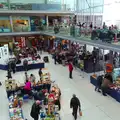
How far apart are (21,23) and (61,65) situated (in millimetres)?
12115

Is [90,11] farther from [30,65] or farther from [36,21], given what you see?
[30,65]

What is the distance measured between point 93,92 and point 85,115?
2.77m

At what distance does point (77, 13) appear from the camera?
1053 inches

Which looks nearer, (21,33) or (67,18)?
(21,33)

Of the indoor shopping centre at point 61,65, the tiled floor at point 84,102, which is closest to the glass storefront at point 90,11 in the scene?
the indoor shopping centre at point 61,65

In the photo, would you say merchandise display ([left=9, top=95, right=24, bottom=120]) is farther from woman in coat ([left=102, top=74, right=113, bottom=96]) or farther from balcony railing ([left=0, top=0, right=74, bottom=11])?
balcony railing ([left=0, top=0, right=74, bottom=11])

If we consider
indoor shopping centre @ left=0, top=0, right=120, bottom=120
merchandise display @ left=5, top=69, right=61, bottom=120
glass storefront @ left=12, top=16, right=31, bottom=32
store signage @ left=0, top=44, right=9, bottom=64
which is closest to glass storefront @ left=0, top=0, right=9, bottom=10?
indoor shopping centre @ left=0, top=0, right=120, bottom=120

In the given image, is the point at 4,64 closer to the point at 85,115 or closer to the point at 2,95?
the point at 2,95

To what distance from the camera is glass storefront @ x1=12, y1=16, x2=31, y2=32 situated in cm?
2469

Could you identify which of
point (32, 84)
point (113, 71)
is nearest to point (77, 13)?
point (113, 71)

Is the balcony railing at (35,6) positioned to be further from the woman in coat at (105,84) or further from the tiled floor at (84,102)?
the woman in coat at (105,84)

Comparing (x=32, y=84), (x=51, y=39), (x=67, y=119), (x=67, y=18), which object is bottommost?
(x=67, y=119)

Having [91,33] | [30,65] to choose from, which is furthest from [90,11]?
[30,65]

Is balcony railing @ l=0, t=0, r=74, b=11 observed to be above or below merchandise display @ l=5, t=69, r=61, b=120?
above
